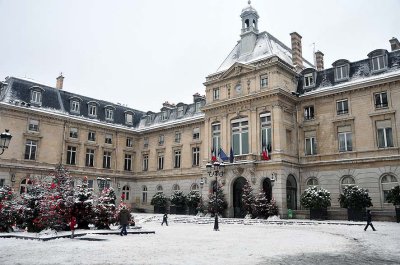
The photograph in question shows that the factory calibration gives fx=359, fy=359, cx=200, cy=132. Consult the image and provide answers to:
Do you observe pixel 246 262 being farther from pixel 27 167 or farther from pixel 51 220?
pixel 27 167

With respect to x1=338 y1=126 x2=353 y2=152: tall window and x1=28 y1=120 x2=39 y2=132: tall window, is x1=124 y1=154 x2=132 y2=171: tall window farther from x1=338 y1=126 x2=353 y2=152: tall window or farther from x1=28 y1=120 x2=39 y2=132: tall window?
x1=338 y1=126 x2=353 y2=152: tall window

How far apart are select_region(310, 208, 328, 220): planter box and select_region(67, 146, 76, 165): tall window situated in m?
27.4

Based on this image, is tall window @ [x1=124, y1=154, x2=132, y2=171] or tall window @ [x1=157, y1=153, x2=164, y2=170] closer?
tall window @ [x1=157, y1=153, x2=164, y2=170]

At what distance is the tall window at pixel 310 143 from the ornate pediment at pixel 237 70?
8108 mm

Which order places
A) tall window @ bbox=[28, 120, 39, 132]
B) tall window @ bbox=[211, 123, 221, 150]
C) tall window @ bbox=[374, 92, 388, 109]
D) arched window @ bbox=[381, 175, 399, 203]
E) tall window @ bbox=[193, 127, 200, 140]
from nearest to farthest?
arched window @ bbox=[381, 175, 399, 203]
tall window @ bbox=[374, 92, 388, 109]
tall window @ bbox=[211, 123, 221, 150]
tall window @ bbox=[28, 120, 39, 132]
tall window @ bbox=[193, 127, 200, 140]

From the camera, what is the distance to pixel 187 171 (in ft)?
138

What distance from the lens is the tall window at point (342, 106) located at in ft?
103

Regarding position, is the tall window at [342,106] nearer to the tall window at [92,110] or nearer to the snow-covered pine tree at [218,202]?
the snow-covered pine tree at [218,202]

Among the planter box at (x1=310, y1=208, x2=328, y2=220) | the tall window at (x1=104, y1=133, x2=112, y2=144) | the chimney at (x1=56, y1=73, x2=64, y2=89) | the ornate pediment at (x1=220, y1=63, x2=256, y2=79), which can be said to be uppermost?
the chimney at (x1=56, y1=73, x2=64, y2=89)

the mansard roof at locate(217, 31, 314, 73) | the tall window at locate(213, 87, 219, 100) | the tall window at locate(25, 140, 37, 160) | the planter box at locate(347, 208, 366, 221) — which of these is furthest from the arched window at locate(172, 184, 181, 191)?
the planter box at locate(347, 208, 366, 221)

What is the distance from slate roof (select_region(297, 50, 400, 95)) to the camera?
1172 inches

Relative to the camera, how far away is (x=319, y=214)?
94.3ft

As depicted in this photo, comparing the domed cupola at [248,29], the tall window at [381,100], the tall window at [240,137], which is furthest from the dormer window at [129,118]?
the tall window at [381,100]

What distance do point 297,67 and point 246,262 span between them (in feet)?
99.8
